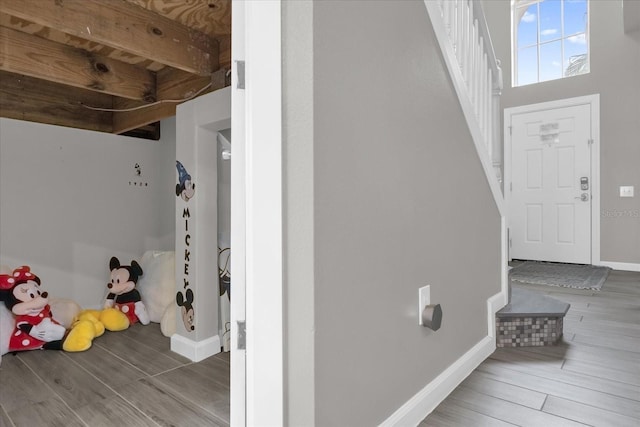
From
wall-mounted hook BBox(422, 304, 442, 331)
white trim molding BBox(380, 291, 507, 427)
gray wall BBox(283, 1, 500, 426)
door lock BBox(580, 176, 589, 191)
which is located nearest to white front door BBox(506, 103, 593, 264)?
door lock BBox(580, 176, 589, 191)

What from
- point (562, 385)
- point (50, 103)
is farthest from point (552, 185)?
point (50, 103)

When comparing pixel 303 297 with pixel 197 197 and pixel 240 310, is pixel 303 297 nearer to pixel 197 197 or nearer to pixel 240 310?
pixel 240 310

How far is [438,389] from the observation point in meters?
1.53

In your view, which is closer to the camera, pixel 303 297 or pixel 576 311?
pixel 303 297

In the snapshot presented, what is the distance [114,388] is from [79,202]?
1.73m

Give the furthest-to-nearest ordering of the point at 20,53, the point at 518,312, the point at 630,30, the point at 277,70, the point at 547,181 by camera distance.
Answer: the point at 547,181, the point at 630,30, the point at 518,312, the point at 20,53, the point at 277,70

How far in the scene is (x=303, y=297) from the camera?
38.5 inches

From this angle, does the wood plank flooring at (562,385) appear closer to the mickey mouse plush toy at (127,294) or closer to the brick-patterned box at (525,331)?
the brick-patterned box at (525,331)

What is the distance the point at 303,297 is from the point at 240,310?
162 mm

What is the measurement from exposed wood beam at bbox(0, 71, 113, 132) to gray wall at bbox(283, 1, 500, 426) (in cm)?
267

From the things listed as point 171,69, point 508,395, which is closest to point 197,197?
point 171,69

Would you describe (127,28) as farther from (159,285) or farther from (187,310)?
(159,285)

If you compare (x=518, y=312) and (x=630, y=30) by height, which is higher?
(x=630, y=30)

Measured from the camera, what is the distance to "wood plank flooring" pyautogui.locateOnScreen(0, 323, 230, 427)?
1534 millimetres
